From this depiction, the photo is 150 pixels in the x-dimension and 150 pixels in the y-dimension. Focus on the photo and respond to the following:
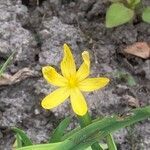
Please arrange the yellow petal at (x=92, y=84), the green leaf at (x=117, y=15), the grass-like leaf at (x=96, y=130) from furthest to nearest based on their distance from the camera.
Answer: the green leaf at (x=117, y=15)
the yellow petal at (x=92, y=84)
the grass-like leaf at (x=96, y=130)

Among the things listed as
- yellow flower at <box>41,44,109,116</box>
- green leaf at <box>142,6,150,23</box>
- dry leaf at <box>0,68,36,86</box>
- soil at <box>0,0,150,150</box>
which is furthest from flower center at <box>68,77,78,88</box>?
green leaf at <box>142,6,150,23</box>

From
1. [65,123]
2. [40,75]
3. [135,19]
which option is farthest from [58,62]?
[65,123]

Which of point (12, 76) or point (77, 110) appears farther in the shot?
point (12, 76)

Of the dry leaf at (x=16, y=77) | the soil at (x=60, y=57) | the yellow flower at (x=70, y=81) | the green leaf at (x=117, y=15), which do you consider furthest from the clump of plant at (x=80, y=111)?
the green leaf at (x=117, y=15)

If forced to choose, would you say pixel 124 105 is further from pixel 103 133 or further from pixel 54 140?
pixel 103 133

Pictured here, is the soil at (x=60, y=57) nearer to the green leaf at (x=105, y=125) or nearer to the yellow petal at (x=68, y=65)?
the yellow petal at (x=68, y=65)

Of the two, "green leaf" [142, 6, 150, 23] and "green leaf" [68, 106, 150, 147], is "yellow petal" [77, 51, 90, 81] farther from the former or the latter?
"green leaf" [142, 6, 150, 23]

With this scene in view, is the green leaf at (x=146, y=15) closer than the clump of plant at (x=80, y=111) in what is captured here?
No
